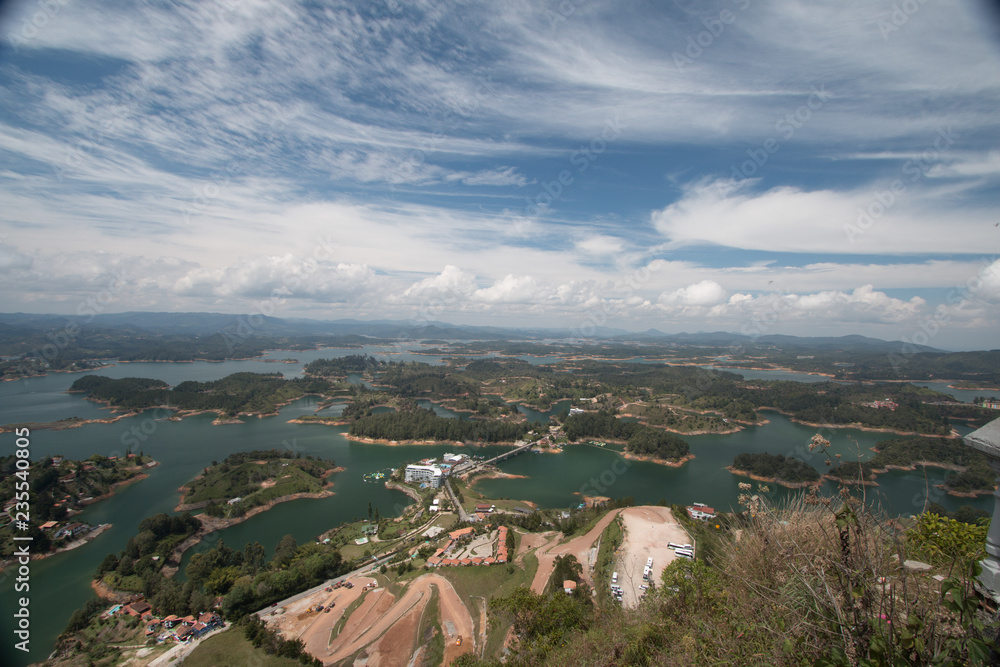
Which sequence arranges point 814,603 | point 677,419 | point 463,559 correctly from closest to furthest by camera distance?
point 814,603
point 463,559
point 677,419

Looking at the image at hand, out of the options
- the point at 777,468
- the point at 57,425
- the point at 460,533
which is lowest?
the point at 57,425

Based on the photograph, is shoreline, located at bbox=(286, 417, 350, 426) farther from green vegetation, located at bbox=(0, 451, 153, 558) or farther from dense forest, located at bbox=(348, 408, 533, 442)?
green vegetation, located at bbox=(0, 451, 153, 558)

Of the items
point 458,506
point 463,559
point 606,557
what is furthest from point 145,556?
point 606,557

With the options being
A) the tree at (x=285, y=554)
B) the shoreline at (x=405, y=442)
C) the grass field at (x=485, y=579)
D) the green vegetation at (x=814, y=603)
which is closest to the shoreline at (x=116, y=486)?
the tree at (x=285, y=554)

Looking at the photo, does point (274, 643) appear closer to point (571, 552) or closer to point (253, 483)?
point (571, 552)

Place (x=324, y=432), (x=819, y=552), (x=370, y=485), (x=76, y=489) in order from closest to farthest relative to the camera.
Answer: (x=819, y=552) < (x=76, y=489) < (x=370, y=485) < (x=324, y=432)

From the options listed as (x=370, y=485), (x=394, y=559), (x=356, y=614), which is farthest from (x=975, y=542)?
(x=370, y=485)

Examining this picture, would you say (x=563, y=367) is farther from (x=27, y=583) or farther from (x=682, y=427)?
(x=27, y=583)

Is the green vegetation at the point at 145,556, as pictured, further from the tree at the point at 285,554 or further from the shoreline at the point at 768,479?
the shoreline at the point at 768,479
